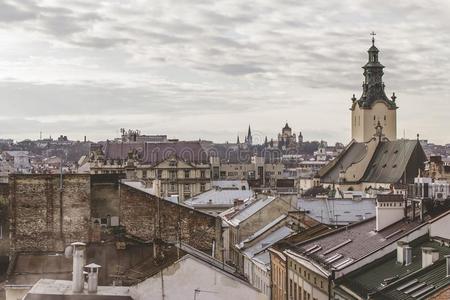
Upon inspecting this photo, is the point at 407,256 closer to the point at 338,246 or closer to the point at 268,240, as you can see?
the point at 338,246

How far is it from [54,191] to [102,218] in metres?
2.30

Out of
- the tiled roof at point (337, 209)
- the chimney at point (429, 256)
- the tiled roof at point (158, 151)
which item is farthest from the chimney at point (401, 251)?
the tiled roof at point (158, 151)

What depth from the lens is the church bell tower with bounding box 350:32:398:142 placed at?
152750mm

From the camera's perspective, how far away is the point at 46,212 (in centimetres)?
3928

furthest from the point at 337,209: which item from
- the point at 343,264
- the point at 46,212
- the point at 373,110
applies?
the point at 373,110

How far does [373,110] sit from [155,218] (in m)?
117

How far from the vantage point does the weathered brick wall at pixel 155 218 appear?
4038cm

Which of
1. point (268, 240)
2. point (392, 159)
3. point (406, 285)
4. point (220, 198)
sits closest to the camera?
point (406, 285)

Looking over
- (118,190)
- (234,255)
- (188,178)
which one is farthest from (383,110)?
(118,190)

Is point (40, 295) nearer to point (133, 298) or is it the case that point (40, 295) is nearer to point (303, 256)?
point (133, 298)

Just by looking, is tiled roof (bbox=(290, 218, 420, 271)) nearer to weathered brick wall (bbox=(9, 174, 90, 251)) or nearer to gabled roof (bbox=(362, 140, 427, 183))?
weathered brick wall (bbox=(9, 174, 90, 251))

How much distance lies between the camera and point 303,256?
3728 cm

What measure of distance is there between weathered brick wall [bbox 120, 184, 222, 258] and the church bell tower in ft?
367

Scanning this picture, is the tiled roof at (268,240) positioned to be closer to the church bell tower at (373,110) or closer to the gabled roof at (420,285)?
the gabled roof at (420,285)
